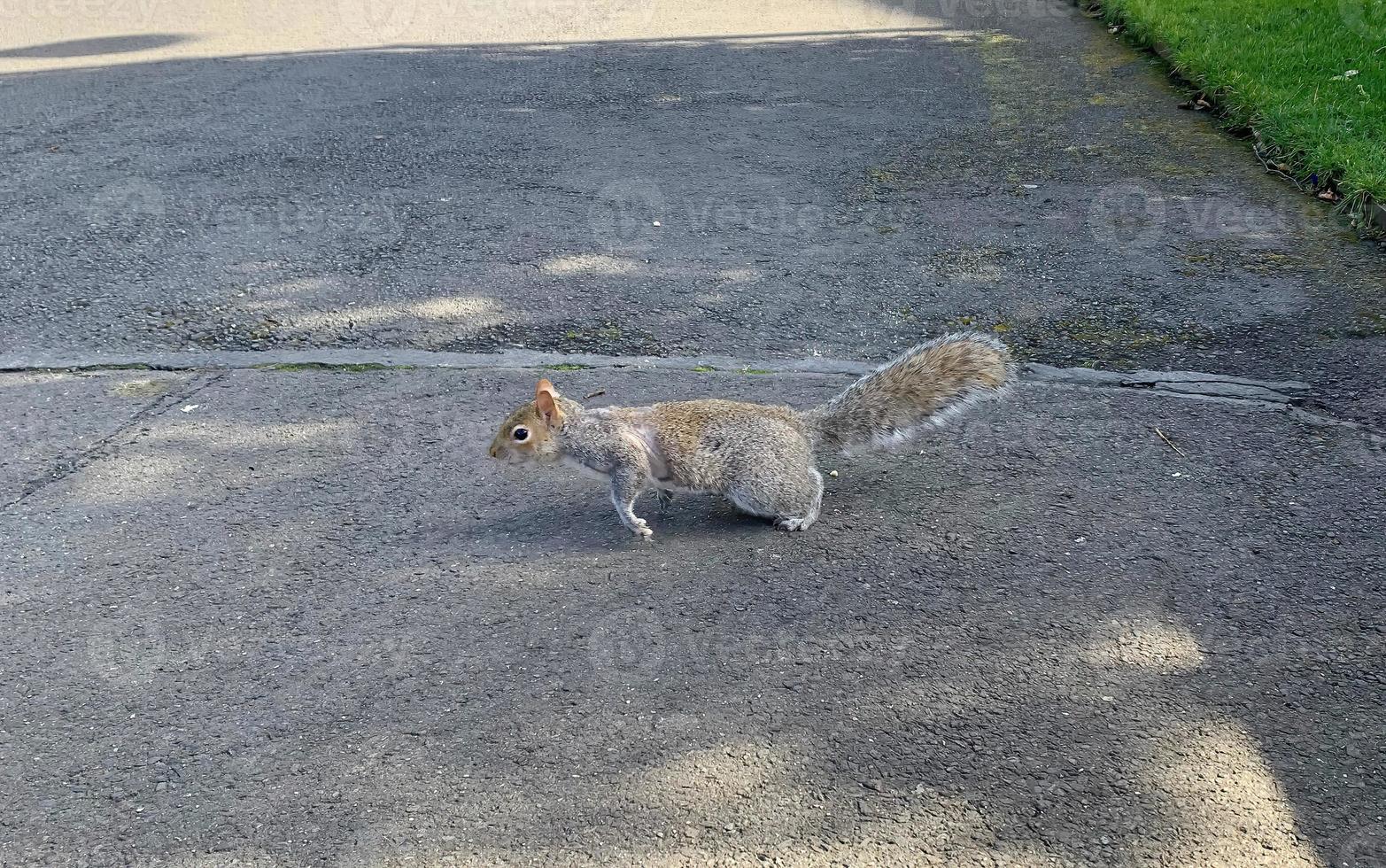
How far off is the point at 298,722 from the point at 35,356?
292 centimetres

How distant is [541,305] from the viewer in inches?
216

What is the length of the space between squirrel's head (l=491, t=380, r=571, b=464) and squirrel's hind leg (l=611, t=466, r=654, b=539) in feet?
0.73

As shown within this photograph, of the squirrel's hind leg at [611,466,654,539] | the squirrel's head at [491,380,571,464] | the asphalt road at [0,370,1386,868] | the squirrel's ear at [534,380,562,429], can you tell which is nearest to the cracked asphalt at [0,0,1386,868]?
the asphalt road at [0,370,1386,868]

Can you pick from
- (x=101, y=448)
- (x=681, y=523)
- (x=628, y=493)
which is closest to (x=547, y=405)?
(x=628, y=493)

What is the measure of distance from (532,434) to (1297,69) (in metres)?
Result: 6.66

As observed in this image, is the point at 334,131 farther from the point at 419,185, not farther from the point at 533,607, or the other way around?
the point at 533,607

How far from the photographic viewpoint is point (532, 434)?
3736mm

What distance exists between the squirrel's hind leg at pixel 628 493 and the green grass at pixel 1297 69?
176 inches

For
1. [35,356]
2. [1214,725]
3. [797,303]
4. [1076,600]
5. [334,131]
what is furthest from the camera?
[334,131]

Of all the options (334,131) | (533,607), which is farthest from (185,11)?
(533,607)

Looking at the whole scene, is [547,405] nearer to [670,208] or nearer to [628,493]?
[628,493]

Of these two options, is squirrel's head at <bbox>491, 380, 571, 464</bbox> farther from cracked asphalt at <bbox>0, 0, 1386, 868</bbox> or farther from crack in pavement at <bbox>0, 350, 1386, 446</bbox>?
crack in pavement at <bbox>0, 350, 1386, 446</bbox>

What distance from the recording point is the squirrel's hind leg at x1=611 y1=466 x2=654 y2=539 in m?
3.69

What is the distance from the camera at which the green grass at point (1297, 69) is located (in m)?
6.55
